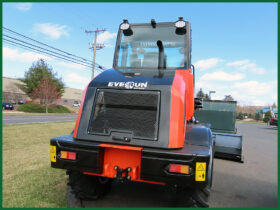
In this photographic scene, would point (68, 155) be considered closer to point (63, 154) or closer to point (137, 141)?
point (63, 154)

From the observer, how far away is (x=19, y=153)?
6496 millimetres

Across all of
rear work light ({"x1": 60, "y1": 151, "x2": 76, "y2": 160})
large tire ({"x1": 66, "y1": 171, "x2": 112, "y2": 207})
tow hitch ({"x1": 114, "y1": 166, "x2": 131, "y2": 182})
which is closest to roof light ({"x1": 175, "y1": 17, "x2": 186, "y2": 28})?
tow hitch ({"x1": 114, "y1": 166, "x2": 131, "y2": 182})

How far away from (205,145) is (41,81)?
128ft

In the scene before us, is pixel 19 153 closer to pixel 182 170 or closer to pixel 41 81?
pixel 182 170

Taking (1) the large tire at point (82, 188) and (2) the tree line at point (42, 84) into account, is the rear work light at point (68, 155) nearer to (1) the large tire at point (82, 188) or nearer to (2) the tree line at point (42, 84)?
(1) the large tire at point (82, 188)

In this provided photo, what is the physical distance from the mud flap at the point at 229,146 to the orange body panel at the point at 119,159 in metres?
4.86

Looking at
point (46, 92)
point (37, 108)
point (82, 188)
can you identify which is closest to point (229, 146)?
point (82, 188)

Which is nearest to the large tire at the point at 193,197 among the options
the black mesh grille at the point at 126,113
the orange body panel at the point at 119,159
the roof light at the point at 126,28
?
the orange body panel at the point at 119,159

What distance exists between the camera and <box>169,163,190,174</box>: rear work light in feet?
8.43

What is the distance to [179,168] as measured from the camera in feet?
8.50

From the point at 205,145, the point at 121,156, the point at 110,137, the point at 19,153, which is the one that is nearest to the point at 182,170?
the point at 205,145

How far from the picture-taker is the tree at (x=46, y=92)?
36.2 m

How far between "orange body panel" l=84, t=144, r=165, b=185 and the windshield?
1619 mm

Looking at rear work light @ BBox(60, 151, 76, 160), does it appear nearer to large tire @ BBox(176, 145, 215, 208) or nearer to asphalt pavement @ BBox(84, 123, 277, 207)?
asphalt pavement @ BBox(84, 123, 277, 207)
